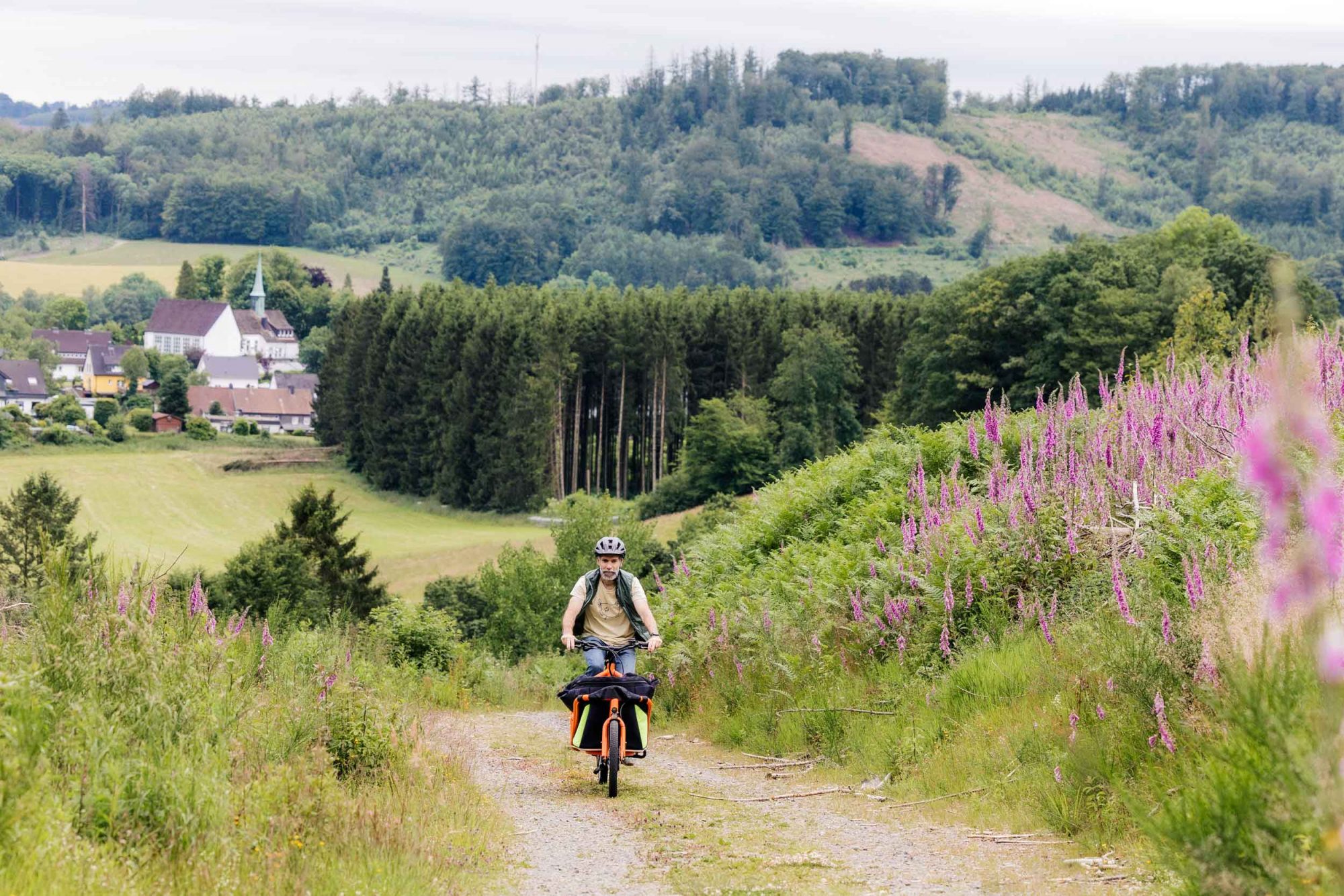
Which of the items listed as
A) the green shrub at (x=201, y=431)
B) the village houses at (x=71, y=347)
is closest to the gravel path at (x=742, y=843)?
the green shrub at (x=201, y=431)

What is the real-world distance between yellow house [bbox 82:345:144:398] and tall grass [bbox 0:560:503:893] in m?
185

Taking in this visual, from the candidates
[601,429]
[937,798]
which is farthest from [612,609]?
[601,429]

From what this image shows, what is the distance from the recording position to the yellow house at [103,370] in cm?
18750

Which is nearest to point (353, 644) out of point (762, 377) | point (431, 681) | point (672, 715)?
point (431, 681)

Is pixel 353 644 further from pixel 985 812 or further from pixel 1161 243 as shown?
pixel 1161 243

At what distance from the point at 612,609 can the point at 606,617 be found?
0.25ft

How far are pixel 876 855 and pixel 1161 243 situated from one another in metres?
78.2

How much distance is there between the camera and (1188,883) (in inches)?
246

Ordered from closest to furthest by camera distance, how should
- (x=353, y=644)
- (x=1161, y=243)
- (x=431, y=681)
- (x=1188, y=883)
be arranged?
1. (x=1188, y=883)
2. (x=353, y=644)
3. (x=431, y=681)
4. (x=1161, y=243)

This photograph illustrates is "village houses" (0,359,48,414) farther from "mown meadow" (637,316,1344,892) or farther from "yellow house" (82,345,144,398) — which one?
"mown meadow" (637,316,1344,892)

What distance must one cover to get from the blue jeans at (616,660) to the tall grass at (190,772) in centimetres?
158

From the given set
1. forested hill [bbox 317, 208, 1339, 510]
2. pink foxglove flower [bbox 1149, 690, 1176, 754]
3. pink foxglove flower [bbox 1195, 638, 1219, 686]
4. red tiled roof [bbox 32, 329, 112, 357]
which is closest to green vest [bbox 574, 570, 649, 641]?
pink foxglove flower [bbox 1149, 690, 1176, 754]

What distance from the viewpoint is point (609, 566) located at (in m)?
12.5

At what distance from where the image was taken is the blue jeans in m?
12.2
